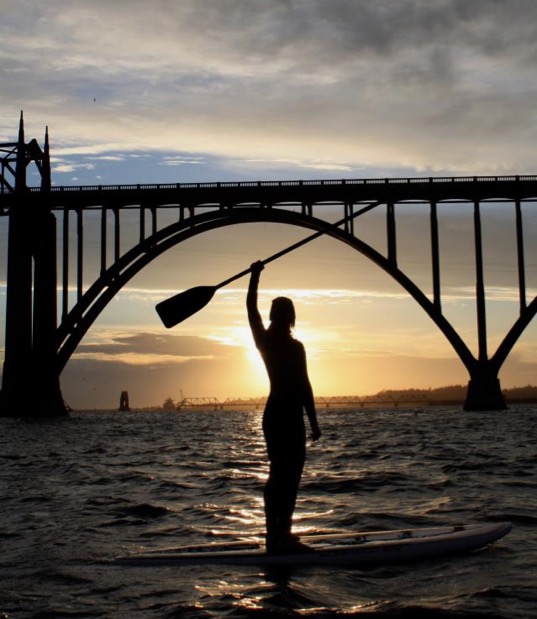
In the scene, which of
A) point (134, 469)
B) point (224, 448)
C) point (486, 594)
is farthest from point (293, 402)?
point (224, 448)

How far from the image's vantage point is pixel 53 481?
13.7 metres

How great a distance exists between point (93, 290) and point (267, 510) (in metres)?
41.5

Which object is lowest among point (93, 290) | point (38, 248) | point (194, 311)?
point (194, 311)

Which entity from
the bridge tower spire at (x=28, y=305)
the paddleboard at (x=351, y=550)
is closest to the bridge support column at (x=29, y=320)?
the bridge tower spire at (x=28, y=305)

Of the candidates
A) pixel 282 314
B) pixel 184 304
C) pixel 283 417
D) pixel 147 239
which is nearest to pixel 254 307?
pixel 282 314

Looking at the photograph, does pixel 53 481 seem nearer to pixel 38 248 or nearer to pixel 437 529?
pixel 437 529

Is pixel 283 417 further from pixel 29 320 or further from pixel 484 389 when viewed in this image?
pixel 29 320

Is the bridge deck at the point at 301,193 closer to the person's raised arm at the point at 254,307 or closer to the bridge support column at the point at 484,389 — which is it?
the bridge support column at the point at 484,389

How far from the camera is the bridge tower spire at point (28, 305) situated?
50.1 meters

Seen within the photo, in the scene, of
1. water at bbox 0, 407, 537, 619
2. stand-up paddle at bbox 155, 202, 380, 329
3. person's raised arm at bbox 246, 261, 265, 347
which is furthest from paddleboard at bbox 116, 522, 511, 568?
stand-up paddle at bbox 155, 202, 380, 329

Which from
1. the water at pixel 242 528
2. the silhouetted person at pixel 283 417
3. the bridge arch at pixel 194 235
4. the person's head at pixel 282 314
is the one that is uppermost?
the bridge arch at pixel 194 235

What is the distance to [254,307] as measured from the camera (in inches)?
299

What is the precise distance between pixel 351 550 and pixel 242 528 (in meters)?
2.03

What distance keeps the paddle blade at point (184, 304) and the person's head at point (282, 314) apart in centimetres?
220
